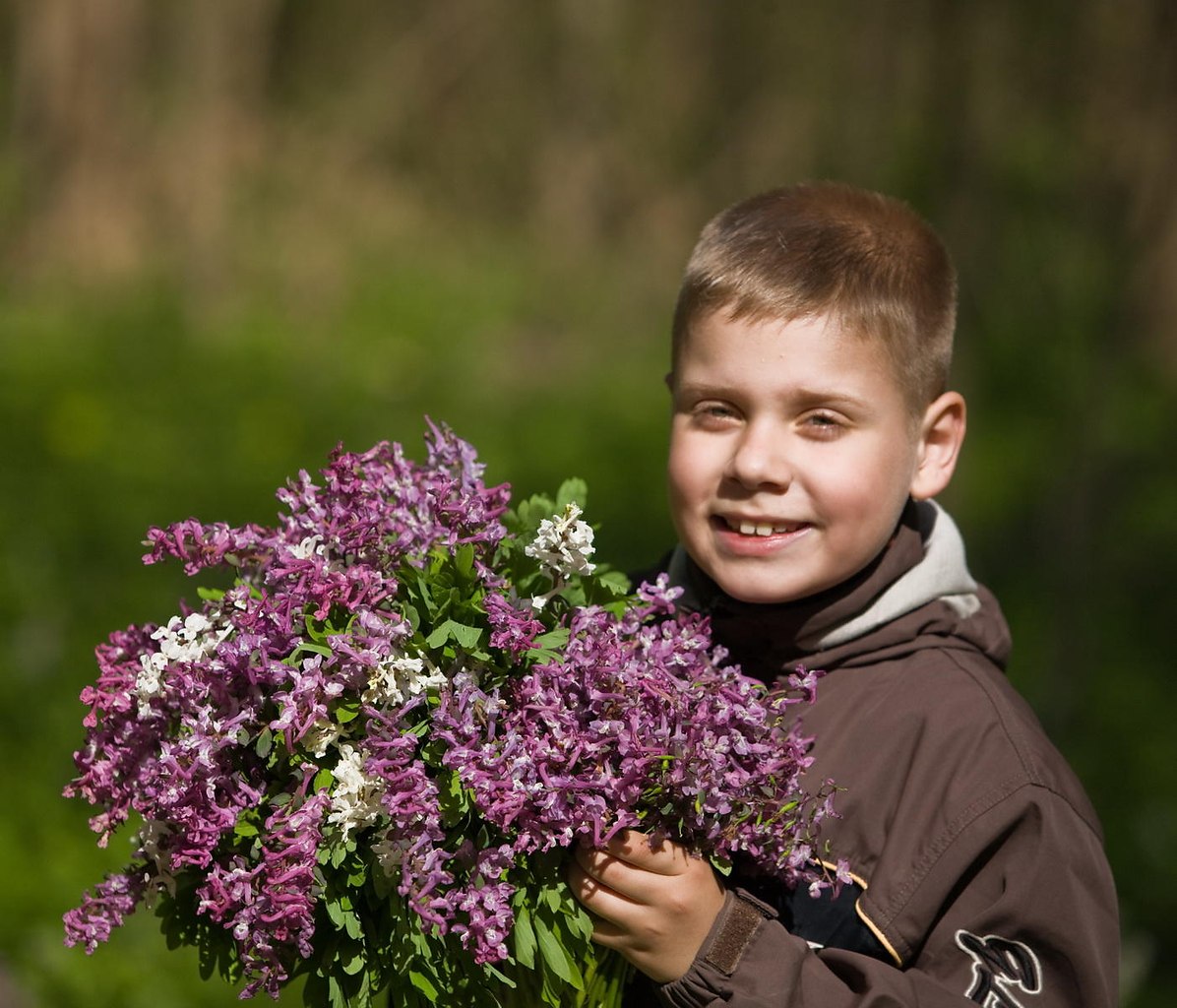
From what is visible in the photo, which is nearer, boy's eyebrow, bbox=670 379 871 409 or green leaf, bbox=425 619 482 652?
green leaf, bbox=425 619 482 652

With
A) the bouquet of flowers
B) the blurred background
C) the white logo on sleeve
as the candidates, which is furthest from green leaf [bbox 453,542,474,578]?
the blurred background

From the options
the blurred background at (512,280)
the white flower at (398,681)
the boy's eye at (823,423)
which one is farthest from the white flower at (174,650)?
the blurred background at (512,280)

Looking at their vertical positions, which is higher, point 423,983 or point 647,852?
point 647,852

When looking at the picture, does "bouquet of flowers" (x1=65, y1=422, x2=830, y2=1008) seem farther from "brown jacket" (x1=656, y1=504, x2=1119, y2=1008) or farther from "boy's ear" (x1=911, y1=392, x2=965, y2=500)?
"boy's ear" (x1=911, y1=392, x2=965, y2=500)

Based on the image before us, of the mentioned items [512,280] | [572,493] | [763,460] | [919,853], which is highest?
[512,280]

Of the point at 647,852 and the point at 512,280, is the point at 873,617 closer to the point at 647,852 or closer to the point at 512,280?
the point at 647,852

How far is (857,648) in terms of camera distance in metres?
2.35

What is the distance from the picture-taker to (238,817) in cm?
184

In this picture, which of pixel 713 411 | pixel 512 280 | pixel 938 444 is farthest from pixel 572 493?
pixel 512 280

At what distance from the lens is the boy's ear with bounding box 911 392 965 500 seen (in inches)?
97.3

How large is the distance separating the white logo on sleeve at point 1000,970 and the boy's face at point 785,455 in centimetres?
60

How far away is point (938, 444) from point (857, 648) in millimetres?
418

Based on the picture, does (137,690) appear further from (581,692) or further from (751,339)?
(751,339)

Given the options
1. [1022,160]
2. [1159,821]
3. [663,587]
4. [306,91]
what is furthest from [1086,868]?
[306,91]
